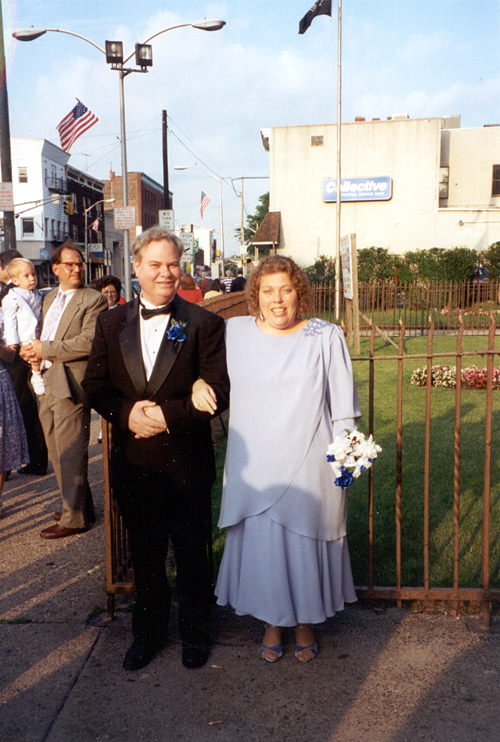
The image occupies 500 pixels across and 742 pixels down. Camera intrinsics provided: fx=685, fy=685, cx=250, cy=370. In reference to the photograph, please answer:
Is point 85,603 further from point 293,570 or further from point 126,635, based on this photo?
point 293,570

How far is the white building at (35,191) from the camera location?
56.0m

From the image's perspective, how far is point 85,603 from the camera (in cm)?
404

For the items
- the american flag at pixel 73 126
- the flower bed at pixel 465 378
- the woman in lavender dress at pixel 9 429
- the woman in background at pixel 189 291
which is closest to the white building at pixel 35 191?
the american flag at pixel 73 126

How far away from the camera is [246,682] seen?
316 cm

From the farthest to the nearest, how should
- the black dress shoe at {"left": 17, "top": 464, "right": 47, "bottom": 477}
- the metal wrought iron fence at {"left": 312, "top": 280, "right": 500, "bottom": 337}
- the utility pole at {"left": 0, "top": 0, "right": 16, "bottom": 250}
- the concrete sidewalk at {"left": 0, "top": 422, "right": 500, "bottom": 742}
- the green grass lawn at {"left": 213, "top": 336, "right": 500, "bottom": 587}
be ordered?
the metal wrought iron fence at {"left": 312, "top": 280, "right": 500, "bottom": 337} < the utility pole at {"left": 0, "top": 0, "right": 16, "bottom": 250} < the black dress shoe at {"left": 17, "top": 464, "right": 47, "bottom": 477} < the green grass lawn at {"left": 213, "top": 336, "right": 500, "bottom": 587} < the concrete sidewalk at {"left": 0, "top": 422, "right": 500, "bottom": 742}

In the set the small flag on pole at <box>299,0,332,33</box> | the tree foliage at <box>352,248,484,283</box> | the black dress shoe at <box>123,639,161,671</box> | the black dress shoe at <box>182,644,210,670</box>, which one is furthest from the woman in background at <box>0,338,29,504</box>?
the tree foliage at <box>352,248,484,283</box>

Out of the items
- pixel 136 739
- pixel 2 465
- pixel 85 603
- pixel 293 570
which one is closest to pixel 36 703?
pixel 136 739

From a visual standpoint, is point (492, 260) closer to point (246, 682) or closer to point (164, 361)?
point (164, 361)

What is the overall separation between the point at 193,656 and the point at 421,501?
3.00 meters

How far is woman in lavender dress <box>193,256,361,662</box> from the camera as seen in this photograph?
3189 millimetres

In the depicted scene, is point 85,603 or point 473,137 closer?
point 85,603

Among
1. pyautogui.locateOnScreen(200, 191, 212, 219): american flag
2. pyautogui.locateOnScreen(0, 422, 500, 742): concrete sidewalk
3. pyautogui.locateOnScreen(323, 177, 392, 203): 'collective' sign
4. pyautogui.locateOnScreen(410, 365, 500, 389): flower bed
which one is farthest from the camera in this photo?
pyautogui.locateOnScreen(200, 191, 212, 219): american flag

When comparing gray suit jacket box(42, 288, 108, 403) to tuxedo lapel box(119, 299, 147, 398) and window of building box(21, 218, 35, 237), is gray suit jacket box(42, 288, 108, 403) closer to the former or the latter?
tuxedo lapel box(119, 299, 147, 398)

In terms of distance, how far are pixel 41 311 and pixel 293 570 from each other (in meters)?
3.40
